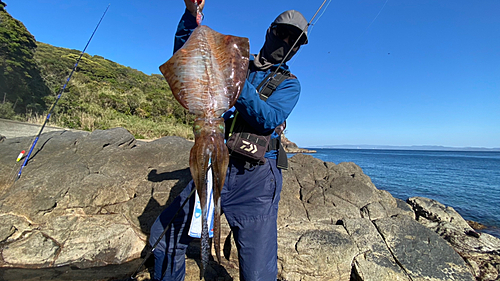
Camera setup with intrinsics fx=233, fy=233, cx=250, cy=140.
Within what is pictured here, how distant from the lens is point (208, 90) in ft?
5.44

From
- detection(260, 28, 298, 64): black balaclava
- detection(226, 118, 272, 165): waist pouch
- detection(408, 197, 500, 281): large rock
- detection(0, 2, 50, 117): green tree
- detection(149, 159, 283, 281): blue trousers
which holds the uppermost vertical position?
detection(0, 2, 50, 117): green tree

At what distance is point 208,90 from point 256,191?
123cm

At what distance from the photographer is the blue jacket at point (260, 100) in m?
1.92

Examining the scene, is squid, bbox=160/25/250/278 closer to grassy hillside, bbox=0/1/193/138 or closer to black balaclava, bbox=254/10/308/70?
black balaclava, bbox=254/10/308/70

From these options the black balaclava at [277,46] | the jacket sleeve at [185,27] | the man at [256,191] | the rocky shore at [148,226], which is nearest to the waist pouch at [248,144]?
the man at [256,191]

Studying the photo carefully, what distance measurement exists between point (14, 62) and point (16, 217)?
17.4m

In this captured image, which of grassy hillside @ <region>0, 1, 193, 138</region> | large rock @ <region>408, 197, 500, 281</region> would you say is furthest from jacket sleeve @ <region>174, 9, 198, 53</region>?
grassy hillside @ <region>0, 1, 193, 138</region>

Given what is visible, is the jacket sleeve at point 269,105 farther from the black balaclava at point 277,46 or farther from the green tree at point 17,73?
the green tree at point 17,73

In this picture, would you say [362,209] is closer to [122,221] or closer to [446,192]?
[122,221]

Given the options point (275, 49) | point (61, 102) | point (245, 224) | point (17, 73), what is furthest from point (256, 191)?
point (17, 73)

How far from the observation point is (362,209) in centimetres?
555

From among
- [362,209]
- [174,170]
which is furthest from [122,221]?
[362,209]

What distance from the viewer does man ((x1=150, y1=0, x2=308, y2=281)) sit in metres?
2.29

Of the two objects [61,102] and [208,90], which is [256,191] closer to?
[208,90]
